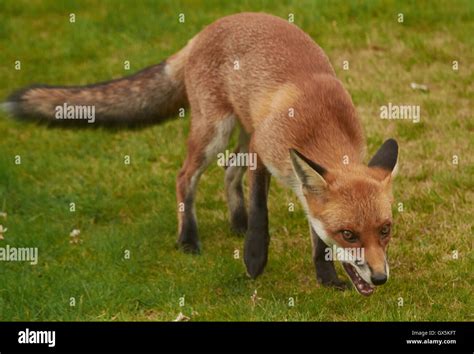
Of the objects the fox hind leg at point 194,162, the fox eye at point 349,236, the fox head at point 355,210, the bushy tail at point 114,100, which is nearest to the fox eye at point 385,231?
the fox head at point 355,210

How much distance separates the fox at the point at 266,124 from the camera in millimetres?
Result: 6098

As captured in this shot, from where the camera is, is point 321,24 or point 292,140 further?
point 321,24

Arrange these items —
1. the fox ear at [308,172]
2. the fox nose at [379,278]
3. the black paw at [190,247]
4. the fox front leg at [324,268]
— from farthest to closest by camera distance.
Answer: the black paw at [190,247], the fox front leg at [324,268], the fox ear at [308,172], the fox nose at [379,278]

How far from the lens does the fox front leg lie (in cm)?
704

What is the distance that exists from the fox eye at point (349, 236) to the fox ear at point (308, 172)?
1.22 feet

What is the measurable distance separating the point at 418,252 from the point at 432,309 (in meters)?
1.03

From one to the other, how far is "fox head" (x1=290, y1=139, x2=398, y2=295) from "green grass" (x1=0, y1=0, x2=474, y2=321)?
70 centimetres

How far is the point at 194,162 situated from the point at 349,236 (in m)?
2.32

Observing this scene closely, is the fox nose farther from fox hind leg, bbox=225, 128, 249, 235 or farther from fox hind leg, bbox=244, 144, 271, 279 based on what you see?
fox hind leg, bbox=225, 128, 249, 235

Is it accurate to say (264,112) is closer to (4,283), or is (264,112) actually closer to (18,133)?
(4,283)

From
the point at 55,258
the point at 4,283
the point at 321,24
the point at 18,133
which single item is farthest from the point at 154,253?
the point at 321,24

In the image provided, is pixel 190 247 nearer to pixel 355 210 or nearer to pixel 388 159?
pixel 388 159

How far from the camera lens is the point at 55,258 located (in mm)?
7816

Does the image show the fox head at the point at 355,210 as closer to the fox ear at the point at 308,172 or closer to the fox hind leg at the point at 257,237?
the fox ear at the point at 308,172
